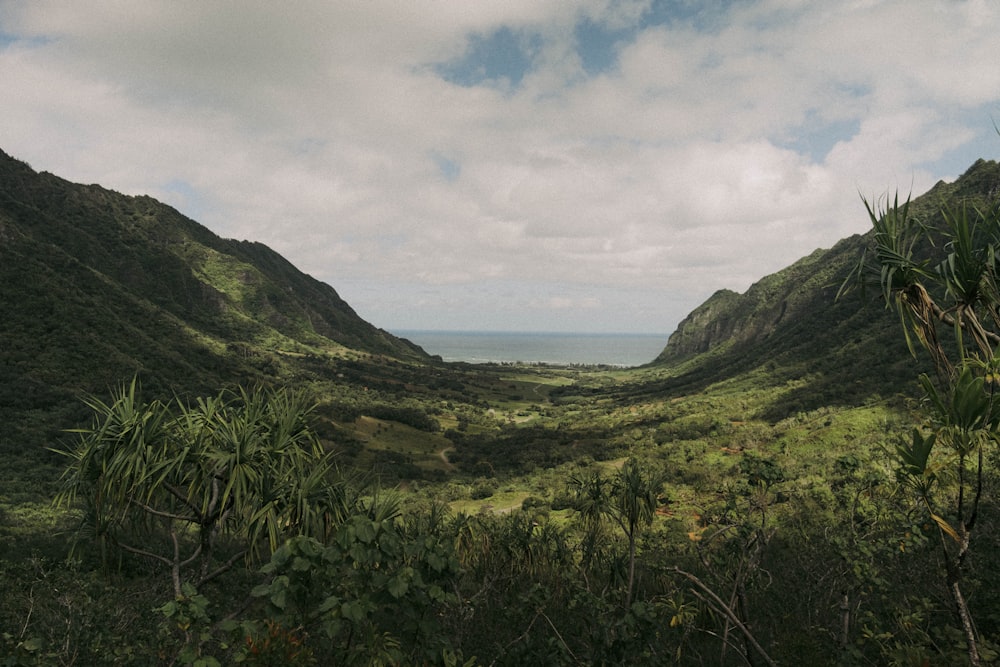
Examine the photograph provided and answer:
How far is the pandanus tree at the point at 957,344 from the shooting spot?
319 cm

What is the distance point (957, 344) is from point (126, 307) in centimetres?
8411

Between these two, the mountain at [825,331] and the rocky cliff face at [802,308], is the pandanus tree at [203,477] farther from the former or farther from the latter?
the rocky cliff face at [802,308]

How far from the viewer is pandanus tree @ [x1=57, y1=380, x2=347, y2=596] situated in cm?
583

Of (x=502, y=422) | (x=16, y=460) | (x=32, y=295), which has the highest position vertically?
(x=32, y=295)

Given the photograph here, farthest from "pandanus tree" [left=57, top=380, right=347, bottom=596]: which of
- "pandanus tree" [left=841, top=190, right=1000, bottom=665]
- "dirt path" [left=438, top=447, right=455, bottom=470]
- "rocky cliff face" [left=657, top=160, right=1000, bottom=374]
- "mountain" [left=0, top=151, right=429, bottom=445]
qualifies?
"dirt path" [left=438, top=447, right=455, bottom=470]

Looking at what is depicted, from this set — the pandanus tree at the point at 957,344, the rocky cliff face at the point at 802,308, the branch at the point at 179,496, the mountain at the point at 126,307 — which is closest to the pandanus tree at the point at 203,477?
the branch at the point at 179,496

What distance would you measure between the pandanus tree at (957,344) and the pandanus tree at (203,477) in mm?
6213

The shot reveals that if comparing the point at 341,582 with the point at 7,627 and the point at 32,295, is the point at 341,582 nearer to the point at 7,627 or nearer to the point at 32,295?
the point at 7,627

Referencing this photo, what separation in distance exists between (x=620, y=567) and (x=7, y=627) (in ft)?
29.0

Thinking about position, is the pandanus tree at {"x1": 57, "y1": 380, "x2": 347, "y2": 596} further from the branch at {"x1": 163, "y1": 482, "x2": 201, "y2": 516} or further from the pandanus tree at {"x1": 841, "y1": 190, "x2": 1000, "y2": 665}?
the pandanus tree at {"x1": 841, "y1": 190, "x2": 1000, "y2": 665}

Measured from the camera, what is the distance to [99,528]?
6016mm

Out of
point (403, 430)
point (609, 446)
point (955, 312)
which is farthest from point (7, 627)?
point (403, 430)

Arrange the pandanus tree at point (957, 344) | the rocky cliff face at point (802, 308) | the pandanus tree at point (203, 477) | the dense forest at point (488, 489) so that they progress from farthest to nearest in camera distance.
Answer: the rocky cliff face at point (802, 308), the pandanus tree at point (203, 477), the dense forest at point (488, 489), the pandanus tree at point (957, 344)

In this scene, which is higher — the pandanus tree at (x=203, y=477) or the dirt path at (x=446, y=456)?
the pandanus tree at (x=203, y=477)
